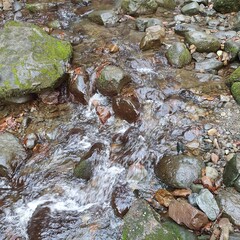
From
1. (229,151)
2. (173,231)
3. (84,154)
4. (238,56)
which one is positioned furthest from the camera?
(238,56)

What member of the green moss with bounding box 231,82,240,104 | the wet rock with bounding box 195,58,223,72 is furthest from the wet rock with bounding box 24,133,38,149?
the green moss with bounding box 231,82,240,104

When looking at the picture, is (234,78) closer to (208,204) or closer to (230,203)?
(230,203)

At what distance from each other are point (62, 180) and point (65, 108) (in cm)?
170

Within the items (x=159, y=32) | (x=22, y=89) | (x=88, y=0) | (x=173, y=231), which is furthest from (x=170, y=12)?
(x=173, y=231)

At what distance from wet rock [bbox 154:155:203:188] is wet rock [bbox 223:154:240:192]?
375 mm

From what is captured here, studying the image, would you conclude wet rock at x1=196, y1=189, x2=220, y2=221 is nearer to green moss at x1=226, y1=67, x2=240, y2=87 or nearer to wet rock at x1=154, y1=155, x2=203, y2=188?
wet rock at x1=154, y1=155, x2=203, y2=188

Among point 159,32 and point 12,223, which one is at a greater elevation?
point 159,32

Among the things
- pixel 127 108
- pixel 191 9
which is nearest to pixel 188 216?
pixel 127 108

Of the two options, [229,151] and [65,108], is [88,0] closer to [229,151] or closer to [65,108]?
[65,108]

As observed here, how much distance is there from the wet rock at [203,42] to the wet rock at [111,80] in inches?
72.3

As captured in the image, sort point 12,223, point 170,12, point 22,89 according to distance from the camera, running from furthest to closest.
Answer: point 170,12 → point 22,89 → point 12,223

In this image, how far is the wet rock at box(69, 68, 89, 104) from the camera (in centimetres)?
607

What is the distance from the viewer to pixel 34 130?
18.7 feet

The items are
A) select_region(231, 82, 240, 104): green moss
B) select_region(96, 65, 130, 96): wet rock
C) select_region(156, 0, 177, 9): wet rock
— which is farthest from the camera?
select_region(156, 0, 177, 9): wet rock
